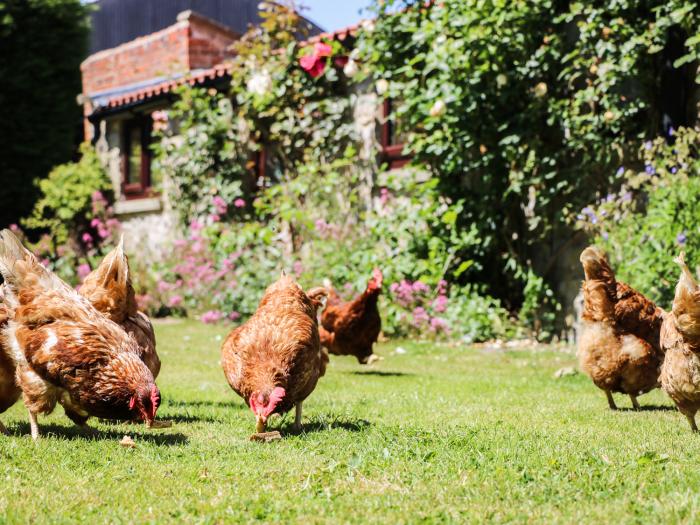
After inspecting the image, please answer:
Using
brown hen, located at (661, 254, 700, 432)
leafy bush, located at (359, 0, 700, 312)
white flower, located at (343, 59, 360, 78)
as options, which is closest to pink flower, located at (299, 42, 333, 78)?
white flower, located at (343, 59, 360, 78)

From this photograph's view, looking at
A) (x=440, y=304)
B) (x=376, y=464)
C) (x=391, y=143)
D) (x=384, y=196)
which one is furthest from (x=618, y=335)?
(x=391, y=143)

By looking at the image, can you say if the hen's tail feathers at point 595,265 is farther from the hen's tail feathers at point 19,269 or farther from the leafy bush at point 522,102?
the leafy bush at point 522,102

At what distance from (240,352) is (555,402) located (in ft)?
8.65

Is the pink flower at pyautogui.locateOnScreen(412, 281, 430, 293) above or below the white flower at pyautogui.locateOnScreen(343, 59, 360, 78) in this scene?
below

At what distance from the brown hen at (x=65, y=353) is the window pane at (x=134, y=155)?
13.0 m

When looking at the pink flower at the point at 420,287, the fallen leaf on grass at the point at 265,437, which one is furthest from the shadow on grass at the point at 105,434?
the pink flower at the point at 420,287

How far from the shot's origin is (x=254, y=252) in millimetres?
12703

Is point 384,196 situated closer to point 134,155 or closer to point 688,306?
point 688,306

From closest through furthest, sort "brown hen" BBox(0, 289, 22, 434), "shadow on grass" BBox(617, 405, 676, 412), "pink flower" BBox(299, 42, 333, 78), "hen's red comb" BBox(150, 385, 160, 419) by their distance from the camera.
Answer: "hen's red comb" BBox(150, 385, 160, 419), "brown hen" BBox(0, 289, 22, 434), "shadow on grass" BBox(617, 405, 676, 412), "pink flower" BBox(299, 42, 333, 78)

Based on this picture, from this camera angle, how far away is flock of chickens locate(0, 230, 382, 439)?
421cm

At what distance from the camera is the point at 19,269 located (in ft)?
15.1

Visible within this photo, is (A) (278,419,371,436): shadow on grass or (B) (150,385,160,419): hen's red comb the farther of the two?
(A) (278,419,371,436): shadow on grass

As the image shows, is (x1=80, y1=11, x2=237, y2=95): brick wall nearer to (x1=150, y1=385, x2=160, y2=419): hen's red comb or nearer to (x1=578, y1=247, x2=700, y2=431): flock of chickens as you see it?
(x1=578, y1=247, x2=700, y2=431): flock of chickens

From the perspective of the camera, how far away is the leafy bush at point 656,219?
7688mm
